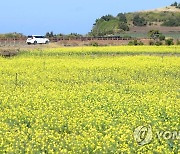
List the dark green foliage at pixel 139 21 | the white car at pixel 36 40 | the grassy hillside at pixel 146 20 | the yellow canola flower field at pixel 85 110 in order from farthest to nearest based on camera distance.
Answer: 1. the dark green foliage at pixel 139 21
2. the grassy hillside at pixel 146 20
3. the white car at pixel 36 40
4. the yellow canola flower field at pixel 85 110

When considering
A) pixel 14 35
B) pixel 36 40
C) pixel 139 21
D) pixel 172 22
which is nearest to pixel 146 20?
pixel 139 21

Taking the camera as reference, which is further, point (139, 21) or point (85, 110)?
point (139, 21)

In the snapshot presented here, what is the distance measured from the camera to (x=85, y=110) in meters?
14.7

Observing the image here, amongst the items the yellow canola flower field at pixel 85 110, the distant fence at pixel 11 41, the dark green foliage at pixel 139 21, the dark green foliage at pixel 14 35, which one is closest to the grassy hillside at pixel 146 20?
the dark green foliage at pixel 139 21

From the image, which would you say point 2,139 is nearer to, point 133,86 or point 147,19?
point 133,86

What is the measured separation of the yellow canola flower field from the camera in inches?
437

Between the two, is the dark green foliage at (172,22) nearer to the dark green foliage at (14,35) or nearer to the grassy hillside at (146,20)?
the grassy hillside at (146,20)

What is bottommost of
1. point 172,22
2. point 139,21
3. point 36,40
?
point 36,40

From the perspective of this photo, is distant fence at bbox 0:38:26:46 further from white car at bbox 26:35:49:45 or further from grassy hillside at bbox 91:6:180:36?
grassy hillside at bbox 91:6:180:36

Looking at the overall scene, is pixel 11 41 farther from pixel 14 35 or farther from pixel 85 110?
pixel 85 110

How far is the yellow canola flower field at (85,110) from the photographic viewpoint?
1110 cm

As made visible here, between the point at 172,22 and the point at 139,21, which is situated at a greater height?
the point at 139,21

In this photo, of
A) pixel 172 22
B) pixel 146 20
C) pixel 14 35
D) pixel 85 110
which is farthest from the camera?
pixel 146 20

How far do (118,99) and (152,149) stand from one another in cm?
601
